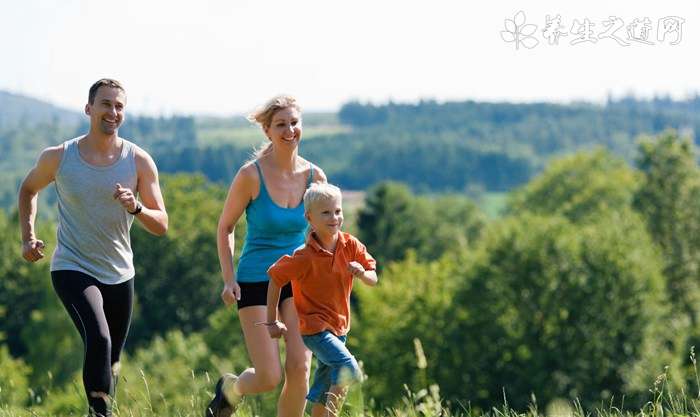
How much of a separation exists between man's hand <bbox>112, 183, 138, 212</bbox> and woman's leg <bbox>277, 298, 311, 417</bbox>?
106 centimetres

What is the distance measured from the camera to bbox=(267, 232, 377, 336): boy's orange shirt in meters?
6.52

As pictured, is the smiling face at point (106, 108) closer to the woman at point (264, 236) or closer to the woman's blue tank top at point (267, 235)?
the woman at point (264, 236)

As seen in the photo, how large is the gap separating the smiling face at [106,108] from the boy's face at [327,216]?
1472 mm

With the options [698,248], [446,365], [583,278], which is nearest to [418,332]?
[446,365]

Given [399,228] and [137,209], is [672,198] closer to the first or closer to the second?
[399,228]

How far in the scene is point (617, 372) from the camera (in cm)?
3747

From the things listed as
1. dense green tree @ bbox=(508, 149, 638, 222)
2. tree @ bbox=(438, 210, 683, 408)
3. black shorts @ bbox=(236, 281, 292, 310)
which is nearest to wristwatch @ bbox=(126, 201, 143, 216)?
black shorts @ bbox=(236, 281, 292, 310)

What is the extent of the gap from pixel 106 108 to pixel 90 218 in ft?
2.22

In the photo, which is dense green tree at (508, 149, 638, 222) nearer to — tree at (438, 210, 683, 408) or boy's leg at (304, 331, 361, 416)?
tree at (438, 210, 683, 408)

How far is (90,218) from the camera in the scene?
23.1ft

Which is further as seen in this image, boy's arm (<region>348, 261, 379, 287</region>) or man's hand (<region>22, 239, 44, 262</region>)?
man's hand (<region>22, 239, 44, 262</region>)

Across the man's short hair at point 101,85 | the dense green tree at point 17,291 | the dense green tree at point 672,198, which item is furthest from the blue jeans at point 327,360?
the dense green tree at point 17,291

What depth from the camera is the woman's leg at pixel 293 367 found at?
272 inches

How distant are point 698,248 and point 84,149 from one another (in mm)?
49114
